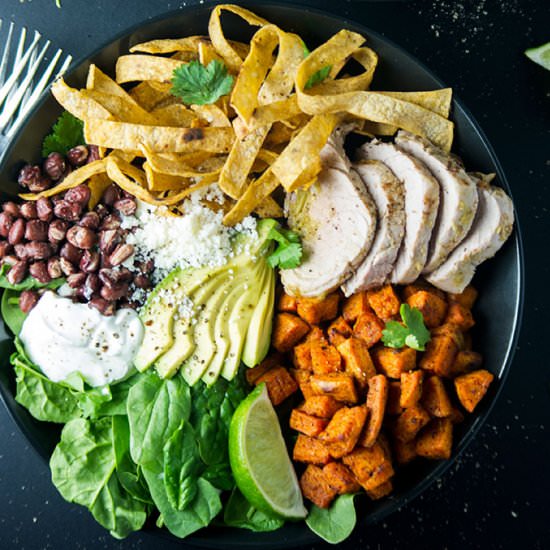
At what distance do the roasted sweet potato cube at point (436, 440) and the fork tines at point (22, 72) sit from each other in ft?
8.52

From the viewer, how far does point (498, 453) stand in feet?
11.9

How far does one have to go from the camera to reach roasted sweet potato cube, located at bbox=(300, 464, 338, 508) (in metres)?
3.16

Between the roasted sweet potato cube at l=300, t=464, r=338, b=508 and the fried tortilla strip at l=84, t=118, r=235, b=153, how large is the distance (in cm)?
170

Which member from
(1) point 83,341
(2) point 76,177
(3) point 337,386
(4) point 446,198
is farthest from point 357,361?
(2) point 76,177

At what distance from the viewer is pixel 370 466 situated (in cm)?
306

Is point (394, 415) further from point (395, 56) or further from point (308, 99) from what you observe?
point (395, 56)

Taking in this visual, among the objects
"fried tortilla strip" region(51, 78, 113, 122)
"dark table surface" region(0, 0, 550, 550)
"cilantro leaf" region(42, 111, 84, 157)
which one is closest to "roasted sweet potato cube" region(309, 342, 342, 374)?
"dark table surface" region(0, 0, 550, 550)

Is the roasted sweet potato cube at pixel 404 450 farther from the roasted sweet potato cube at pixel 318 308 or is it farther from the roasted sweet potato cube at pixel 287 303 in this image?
the roasted sweet potato cube at pixel 287 303

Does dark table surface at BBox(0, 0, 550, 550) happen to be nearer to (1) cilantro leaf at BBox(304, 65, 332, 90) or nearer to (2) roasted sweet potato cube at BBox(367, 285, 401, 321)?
(1) cilantro leaf at BBox(304, 65, 332, 90)

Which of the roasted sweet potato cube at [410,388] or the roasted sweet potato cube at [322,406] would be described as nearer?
the roasted sweet potato cube at [410,388]

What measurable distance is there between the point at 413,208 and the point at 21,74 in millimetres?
2299

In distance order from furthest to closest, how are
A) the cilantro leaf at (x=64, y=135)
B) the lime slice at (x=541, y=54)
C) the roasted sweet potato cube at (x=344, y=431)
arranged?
the lime slice at (x=541, y=54) < the cilantro leaf at (x=64, y=135) < the roasted sweet potato cube at (x=344, y=431)

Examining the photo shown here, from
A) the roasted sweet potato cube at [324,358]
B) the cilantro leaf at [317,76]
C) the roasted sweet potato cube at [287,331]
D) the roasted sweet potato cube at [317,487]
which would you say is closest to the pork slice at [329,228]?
the roasted sweet potato cube at [287,331]

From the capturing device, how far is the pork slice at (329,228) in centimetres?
315
